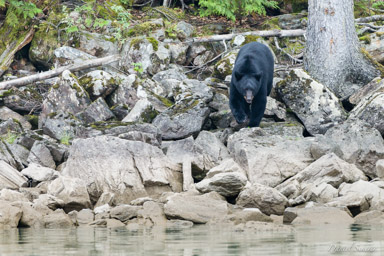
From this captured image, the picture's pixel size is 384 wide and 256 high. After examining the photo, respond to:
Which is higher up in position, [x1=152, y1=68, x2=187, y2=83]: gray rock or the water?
[x1=152, y1=68, x2=187, y2=83]: gray rock

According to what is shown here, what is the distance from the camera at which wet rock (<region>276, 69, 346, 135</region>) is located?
10.4 meters

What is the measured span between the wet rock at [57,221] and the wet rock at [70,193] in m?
0.57

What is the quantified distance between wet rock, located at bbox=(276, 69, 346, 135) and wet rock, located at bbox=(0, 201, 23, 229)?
5.15m

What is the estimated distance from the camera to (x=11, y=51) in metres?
13.4

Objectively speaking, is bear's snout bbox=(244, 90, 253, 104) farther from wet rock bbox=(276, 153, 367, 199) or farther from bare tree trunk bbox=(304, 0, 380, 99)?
bare tree trunk bbox=(304, 0, 380, 99)

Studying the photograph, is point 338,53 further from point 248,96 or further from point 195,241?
point 195,241

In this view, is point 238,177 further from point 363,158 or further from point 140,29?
point 140,29

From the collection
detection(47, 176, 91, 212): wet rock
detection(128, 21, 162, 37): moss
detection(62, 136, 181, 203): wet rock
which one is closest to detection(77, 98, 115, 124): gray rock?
detection(62, 136, 181, 203): wet rock

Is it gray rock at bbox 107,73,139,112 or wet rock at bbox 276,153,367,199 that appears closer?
wet rock at bbox 276,153,367,199

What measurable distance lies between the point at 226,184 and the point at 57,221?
2.07 m

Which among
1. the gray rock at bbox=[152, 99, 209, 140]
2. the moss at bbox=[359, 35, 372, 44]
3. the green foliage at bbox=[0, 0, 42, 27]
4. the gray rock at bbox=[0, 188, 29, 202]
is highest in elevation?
the green foliage at bbox=[0, 0, 42, 27]

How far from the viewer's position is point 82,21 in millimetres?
14336

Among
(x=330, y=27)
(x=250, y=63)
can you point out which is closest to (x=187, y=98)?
(x=250, y=63)

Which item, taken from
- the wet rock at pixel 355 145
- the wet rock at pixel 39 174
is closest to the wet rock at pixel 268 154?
the wet rock at pixel 355 145
